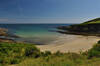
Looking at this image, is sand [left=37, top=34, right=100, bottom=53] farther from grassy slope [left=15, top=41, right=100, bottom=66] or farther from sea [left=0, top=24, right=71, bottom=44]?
grassy slope [left=15, top=41, right=100, bottom=66]

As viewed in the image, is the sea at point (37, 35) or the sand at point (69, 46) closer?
the sand at point (69, 46)

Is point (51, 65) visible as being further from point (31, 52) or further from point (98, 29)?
point (98, 29)

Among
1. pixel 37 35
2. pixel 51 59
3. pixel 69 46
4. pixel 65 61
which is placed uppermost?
pixel 65 61

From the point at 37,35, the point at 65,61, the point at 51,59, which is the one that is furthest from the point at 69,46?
the point at 37,35

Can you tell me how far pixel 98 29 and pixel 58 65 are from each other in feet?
150

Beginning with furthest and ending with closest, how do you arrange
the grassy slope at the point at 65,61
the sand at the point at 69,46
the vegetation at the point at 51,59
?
1. the sand at the point at 69,46
2. the vegetation at the point at 51,59
3. the grassy slope at the point at 65,61

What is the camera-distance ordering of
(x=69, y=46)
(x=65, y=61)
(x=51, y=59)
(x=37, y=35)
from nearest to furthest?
(x=65, y=61)
(x=51, y=59)
(x=69, y=46)
(x=37, y=35)

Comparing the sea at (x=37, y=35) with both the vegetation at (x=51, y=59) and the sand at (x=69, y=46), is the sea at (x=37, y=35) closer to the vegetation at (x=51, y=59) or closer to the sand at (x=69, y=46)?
the sand at (x=69, y=46)

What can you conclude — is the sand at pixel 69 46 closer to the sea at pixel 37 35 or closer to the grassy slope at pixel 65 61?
the sea at pixel 37 35

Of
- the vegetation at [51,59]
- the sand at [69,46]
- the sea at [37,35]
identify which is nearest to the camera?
the vegetation at [51,59]

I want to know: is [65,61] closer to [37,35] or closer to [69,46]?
[69,46]

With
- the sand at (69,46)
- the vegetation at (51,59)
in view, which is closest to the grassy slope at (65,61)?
the vegetation at (51,59)

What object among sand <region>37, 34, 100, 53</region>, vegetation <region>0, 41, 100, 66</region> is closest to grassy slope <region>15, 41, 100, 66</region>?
vegetation <region>0, 41, 100, 66</region>

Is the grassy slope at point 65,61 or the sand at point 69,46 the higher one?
the grassy slope at point 65,61
